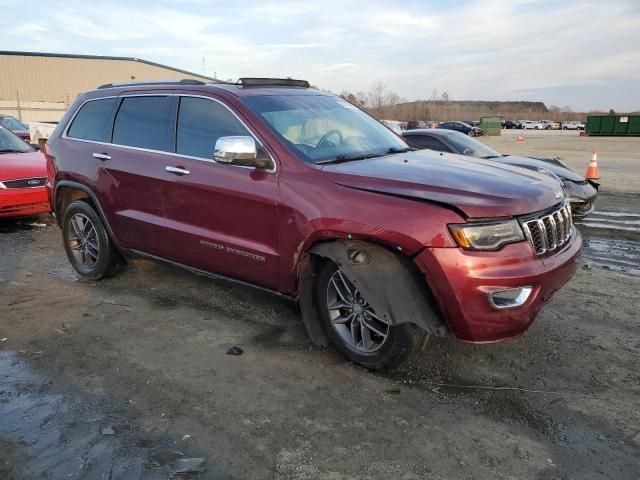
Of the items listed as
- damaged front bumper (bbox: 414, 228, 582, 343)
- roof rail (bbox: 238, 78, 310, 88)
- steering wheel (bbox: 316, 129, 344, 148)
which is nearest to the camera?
damaged front bumper (bbox: 414, 228, 582, 343)

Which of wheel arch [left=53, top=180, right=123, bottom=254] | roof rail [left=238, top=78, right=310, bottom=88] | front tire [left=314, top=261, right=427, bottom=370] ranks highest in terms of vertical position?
roof rail [left=238, top=78, right=310, bottom=88]

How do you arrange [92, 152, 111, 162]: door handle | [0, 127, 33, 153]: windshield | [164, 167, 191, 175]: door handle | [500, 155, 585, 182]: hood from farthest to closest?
[0, 127, 33, 153]: windshield < [500, 155, 585, 182]: hood < [92, 152, 111, 162]: door handle < [164, 167, 191, 175]: door handle

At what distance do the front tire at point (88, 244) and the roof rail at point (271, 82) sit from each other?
2.04m

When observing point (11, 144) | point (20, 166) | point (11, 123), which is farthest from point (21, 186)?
point (11, 123)

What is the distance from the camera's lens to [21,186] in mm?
7684

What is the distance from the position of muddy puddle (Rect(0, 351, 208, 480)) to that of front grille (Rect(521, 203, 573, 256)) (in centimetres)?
225

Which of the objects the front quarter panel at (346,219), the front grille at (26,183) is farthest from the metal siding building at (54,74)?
Result: the front quarter panel at (346,219)

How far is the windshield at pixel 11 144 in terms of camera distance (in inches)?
345

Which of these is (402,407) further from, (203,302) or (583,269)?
(583,269)

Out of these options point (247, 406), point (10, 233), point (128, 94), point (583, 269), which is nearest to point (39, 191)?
point (10, 233)

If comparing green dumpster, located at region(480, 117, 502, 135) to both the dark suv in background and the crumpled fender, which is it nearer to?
the dark suv in background

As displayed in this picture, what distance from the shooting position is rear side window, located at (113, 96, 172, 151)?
4.44 m

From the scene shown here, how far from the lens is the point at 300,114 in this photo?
4074mm

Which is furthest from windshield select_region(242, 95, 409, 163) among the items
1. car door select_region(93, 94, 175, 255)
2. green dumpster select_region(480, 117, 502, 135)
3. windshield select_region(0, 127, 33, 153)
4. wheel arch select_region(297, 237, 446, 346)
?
green dumpster select_region(480, 117, 502, 135)
